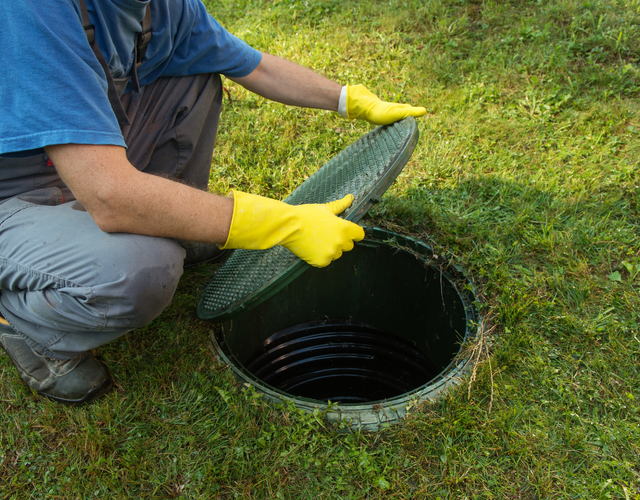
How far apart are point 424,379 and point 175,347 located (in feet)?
4.46

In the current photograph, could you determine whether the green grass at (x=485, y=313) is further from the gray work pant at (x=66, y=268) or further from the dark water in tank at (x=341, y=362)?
the dark water in tank at (x=341, y=362)

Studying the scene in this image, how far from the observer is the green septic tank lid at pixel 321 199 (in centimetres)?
162

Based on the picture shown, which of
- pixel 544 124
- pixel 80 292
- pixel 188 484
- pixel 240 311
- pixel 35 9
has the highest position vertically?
pixel 35 9

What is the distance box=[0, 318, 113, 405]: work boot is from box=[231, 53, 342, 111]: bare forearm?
4.40 feet

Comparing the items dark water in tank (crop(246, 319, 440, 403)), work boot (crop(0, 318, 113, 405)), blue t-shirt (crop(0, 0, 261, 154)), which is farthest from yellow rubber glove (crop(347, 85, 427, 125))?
work boot (crop(0, 318, 113, 405))

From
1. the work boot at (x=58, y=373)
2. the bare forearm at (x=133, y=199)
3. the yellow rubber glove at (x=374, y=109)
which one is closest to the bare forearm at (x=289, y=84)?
the yellow rubber glove at (x=374, y=109)

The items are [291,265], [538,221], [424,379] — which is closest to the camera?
[291,265]

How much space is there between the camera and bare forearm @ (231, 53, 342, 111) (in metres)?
2.13

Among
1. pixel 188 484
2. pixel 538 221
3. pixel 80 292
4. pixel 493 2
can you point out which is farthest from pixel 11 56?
pixel 493 2

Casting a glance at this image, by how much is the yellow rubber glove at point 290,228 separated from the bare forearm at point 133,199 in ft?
0.15

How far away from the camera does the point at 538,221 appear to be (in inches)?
91.6

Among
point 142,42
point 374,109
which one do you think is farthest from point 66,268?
point 374,109

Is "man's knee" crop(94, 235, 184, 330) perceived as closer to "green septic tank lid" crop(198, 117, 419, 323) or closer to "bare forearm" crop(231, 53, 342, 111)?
"green septic tank lid" crop(198, 117, 419, 323)

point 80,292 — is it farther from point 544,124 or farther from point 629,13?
point 629,13
